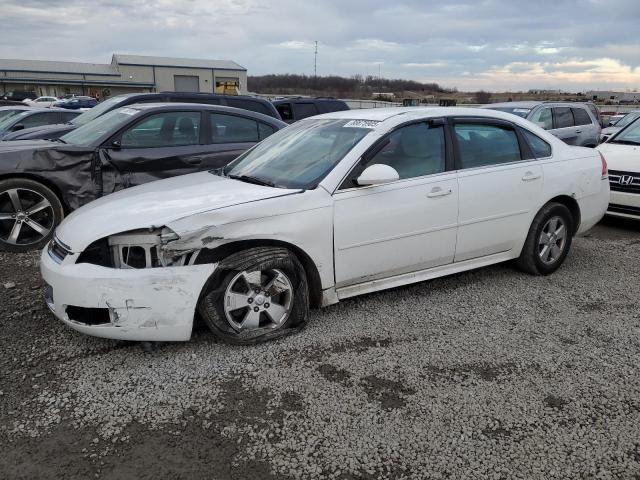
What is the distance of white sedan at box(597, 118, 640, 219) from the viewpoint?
6746 millimetres

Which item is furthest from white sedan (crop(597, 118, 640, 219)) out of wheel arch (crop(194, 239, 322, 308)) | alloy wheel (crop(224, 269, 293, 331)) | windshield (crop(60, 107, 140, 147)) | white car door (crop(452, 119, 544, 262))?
windshield (crop(60, 107, 140, 147))

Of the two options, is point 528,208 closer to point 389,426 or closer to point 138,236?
point 389,426

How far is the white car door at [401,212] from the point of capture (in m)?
3.78

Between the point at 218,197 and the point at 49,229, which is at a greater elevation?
the point at 218,197

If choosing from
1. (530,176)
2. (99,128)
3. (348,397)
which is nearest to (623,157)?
(530,176)

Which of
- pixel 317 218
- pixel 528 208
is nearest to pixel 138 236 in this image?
pixel 317 218

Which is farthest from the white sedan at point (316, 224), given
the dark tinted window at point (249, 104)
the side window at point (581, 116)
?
the side window at point (581, 116)

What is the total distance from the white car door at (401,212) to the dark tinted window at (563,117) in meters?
8.45

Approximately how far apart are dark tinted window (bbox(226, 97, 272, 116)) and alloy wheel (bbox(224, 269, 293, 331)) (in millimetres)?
6342

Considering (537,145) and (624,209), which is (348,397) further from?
(624,209)

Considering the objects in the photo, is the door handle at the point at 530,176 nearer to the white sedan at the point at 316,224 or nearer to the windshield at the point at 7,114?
the white sedan at the point at 316,224

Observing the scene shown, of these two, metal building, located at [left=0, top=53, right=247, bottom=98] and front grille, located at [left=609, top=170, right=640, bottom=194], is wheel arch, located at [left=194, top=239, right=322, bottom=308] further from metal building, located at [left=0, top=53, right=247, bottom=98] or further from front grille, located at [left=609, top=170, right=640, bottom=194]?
metal building, located at [left=0, top=53, right=247, bottom=98]

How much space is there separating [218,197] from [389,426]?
1879 mm

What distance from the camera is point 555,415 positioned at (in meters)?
2.82
